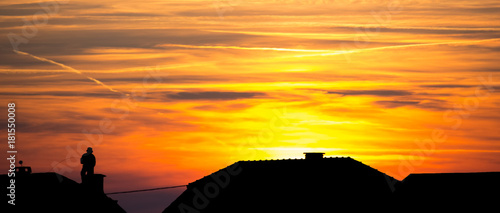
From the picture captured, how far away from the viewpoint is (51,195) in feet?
202

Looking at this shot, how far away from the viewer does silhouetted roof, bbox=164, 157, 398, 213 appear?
58156mm

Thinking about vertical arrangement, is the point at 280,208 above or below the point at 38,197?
below

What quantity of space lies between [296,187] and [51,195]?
1869 centimetres

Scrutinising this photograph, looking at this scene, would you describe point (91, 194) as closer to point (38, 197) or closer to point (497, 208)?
point (38, 197)

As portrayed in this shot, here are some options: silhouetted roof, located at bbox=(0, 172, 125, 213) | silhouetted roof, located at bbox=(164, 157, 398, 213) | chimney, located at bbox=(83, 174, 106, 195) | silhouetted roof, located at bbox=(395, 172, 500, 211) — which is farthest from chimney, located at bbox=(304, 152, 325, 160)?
silhouetted roof, located at bbox=(0, 172, 125, 213)

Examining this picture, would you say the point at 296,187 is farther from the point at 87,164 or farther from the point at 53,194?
the point at 53,194

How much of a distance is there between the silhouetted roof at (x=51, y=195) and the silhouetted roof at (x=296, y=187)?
7785mm

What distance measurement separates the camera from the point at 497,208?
5031cm

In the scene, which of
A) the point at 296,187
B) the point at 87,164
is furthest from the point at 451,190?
the point at 87,164

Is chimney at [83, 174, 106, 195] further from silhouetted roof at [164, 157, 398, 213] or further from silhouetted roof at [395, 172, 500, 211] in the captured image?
silhouetted roof at [395, 172, 500, 211]

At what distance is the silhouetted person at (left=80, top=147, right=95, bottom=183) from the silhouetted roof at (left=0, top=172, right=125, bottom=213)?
64.5 inches

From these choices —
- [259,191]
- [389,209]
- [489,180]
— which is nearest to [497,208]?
[489,180]

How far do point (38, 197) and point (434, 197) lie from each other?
2896cm

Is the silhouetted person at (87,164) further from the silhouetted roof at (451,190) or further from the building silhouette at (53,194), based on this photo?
the silhouetted roof at (451,190)
